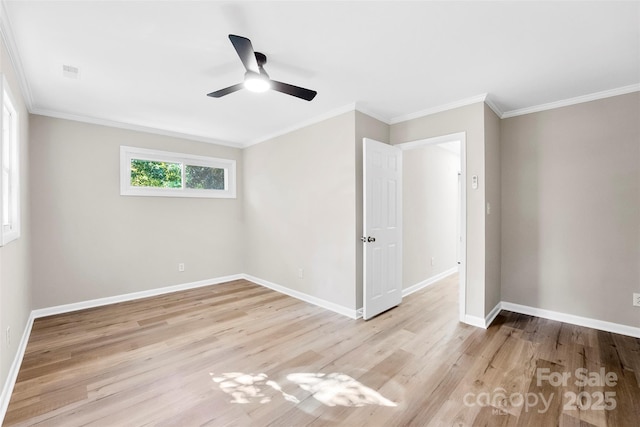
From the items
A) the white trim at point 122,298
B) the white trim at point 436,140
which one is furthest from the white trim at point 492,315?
the white trim at point 122,298

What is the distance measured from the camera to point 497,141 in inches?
139

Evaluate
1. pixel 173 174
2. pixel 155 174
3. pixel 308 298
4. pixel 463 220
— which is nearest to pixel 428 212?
pixel 463 220

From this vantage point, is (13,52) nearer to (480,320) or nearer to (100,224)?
(100,224)

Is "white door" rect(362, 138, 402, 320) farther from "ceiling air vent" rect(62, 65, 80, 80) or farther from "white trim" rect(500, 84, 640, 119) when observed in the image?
"ceiling air vent" rect(62, 65, 80, 80)

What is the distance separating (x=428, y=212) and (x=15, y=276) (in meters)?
5.09

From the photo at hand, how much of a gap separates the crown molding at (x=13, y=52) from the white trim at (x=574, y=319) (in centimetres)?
528

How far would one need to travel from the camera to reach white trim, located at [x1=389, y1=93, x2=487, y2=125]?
10.0ft

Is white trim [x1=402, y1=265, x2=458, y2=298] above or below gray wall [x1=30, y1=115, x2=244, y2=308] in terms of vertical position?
below

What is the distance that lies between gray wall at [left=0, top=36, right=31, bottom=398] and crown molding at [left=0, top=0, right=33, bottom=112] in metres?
0.05

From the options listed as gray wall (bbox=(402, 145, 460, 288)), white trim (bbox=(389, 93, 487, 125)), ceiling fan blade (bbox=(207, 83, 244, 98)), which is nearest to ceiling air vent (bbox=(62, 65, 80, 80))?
ceiling fan blade (bbox=(207, 83, 244, 98))

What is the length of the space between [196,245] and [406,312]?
345cm

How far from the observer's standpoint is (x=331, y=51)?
221cm

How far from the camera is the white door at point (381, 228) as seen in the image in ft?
10.9

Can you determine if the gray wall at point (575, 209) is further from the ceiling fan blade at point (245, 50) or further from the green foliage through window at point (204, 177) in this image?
the green foliage through window at point (204, 177)
